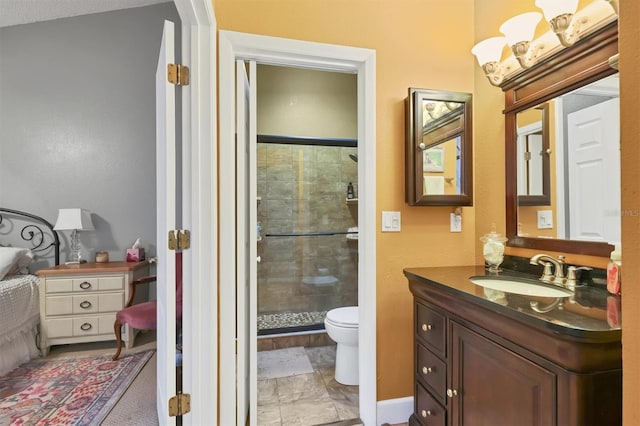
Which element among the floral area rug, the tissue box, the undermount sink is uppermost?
the undermount sink

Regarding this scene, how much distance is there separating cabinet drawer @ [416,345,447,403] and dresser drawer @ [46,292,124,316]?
8.28 ft

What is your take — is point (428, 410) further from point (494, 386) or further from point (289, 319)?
point (289, 319)

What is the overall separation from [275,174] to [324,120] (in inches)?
30.3

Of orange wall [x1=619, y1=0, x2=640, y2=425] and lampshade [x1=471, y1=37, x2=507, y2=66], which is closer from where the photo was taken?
orange wall [x1=619, y1=0, x2=640, y2=425]

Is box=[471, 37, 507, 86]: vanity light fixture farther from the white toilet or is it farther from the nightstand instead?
the nightstand

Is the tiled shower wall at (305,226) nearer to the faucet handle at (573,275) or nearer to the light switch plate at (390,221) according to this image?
the light switch plate at (390,221)

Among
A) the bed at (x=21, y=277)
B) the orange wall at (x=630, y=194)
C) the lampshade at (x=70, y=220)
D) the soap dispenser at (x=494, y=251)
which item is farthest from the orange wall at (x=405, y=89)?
the bed at (x=21, y=277)

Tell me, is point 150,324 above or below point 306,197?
below

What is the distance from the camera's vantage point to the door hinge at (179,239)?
4.38 feet

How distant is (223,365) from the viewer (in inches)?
57.9

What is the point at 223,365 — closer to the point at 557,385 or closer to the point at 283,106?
the point at 557,385

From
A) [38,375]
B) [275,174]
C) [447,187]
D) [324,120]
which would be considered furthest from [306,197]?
[38,375]

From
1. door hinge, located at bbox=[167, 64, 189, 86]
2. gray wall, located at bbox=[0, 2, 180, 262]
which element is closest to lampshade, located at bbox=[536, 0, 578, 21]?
door hinge, located at bbox=[167, 64, 189, 86]

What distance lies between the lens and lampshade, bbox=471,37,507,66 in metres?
1.52
